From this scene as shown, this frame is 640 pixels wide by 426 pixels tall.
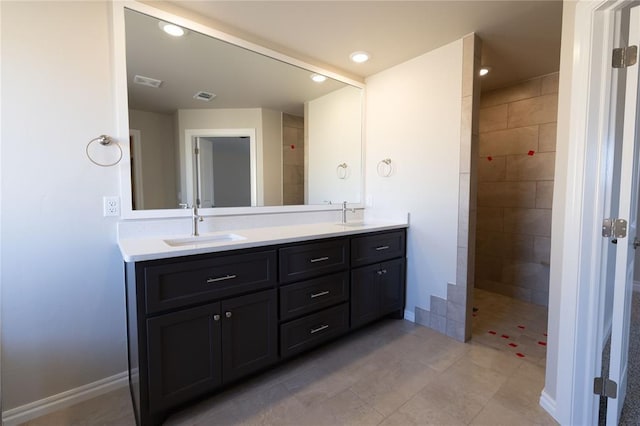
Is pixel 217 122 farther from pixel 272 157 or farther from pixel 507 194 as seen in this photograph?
pixel 507 194

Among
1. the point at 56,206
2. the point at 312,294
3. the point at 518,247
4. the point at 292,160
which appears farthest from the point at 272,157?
the point at 518,247

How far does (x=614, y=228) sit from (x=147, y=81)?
101 inches

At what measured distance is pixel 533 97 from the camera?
117 inches

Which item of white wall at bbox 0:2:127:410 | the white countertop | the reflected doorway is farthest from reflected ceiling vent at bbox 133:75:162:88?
the white countertop

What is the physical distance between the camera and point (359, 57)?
2.50 m

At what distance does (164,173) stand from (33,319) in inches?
40.4

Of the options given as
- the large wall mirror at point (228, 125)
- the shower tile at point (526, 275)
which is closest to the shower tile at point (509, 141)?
the shower tile at point (526, 275)

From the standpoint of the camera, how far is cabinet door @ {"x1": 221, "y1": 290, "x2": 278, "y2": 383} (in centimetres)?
162

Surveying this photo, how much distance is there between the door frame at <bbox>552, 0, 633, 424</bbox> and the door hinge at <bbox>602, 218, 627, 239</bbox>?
0.02 metres

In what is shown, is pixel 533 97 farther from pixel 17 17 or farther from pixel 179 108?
pixel 17 17

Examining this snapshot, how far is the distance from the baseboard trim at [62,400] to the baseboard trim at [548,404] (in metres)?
2.39

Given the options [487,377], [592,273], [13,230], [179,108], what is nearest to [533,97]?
[592,273]

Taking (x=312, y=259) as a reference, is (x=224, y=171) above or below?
above

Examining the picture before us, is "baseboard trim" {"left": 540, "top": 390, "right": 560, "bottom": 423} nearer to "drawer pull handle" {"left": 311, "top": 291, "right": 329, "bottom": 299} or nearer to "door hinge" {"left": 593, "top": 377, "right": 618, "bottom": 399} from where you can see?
"door hinge" {"left": 593, "top": 377, "right": 618, "bottom": 399}
